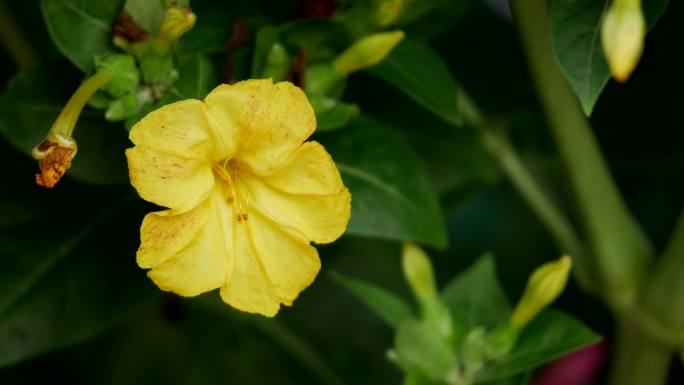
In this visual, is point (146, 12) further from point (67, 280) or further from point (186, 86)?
point (67, 280)

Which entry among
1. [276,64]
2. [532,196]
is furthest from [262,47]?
[532,196]

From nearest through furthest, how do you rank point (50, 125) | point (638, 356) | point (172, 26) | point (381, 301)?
point (172, 26), point (50, 125), point (381, 301), point (638, 356)

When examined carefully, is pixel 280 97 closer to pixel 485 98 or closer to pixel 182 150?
pixel 182 150

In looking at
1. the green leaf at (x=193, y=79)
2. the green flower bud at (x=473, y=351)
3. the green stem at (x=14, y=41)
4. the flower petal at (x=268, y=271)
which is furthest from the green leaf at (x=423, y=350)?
the green stem at (x=14, y=41)

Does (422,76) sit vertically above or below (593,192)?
above

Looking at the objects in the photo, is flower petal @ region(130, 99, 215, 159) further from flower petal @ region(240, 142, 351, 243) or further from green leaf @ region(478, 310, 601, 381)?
green leaf @ region(478, 310, 601, 381)

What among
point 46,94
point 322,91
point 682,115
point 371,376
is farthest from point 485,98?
point 46,94

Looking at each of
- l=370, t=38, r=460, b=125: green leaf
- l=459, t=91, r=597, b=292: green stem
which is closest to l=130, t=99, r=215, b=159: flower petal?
l=370, t=38, r=460, b=125: green leaf

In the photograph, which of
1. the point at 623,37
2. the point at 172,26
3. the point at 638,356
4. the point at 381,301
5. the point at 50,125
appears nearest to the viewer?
the point at 623,37
